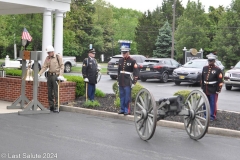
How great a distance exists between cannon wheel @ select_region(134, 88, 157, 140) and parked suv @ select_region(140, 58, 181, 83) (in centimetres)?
1733

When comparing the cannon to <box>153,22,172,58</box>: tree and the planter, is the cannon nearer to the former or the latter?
the planter

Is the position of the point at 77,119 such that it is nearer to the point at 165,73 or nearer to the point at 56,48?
the point at 56,48

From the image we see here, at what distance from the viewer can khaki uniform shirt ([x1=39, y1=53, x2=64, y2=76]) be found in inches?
466

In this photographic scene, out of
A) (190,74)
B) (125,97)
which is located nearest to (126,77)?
(125,97)

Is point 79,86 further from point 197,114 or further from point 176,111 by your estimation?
point 197,114

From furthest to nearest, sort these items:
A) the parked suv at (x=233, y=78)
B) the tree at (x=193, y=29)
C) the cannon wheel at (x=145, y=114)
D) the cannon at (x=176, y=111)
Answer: the tree at (x=193, y=29)
the parked suv at (x=233, y=78)
the cannon at (x=176, y=111)
the cannon wheel at (x=145, y=114)

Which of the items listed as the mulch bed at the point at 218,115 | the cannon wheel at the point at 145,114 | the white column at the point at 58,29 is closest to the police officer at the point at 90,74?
the mulch bed at the point at 218,115

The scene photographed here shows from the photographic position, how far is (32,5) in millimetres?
13680

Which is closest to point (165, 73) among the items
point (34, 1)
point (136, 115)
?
point (34, 1)

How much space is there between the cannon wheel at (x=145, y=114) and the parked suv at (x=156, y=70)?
56.9ft

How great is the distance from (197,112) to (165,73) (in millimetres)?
18129

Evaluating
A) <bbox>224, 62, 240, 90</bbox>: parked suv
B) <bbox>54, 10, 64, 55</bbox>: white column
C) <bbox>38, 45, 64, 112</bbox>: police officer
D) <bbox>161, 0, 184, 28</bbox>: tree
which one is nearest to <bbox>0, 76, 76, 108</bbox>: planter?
<bbox>38, 45, 64, 112</bbox>: police officer

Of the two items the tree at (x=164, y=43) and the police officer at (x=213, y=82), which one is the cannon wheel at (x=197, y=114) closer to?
the police officer at (x=213, y=82)

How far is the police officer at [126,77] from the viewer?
1063 centimetres
